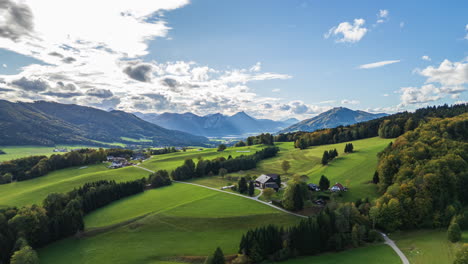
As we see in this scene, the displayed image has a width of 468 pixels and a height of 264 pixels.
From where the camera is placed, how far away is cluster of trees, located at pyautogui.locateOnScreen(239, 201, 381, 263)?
50.9m

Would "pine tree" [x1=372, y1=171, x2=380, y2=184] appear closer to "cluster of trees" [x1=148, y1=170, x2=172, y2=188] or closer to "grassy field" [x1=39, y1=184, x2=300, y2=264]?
"grassy field" [x1=39, y1=184, x2=300, y2=264]

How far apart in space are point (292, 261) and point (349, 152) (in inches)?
3304

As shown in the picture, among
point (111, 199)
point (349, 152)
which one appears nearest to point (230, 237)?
point (111, 199)

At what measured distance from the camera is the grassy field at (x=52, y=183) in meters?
88.9

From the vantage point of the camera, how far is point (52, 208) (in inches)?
2798

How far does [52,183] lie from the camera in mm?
105375

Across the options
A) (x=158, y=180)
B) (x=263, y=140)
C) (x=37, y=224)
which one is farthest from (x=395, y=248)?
(x=263, y=140)

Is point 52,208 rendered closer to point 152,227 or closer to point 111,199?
point 111,199

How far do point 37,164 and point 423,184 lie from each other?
164076 millimetres

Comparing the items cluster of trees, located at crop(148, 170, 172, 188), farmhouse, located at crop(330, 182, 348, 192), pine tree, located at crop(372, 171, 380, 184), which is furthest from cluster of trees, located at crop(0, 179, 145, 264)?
pine tree, located at crop(372, 171, 380, 184)

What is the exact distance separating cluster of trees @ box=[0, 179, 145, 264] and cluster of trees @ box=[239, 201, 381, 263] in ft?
154

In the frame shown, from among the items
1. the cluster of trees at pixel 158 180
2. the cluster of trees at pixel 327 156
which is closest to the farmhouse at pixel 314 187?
the cluster of trees at pixel 327 156

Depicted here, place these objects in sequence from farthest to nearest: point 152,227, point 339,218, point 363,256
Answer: point 152,227, point 339,218, point 363,256

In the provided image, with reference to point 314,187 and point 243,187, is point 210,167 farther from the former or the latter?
point 314,187
